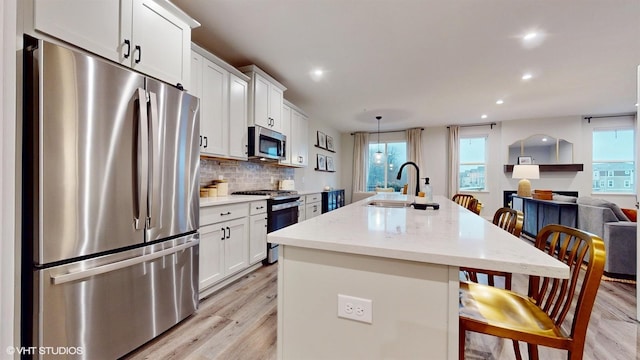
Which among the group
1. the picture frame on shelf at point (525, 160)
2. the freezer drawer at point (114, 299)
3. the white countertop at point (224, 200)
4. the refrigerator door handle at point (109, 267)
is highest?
the picture frame on shelf at point (525, 160)

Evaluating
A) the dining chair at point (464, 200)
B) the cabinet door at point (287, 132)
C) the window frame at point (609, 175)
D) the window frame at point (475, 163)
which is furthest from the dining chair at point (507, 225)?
the window frame at point (609, 175)

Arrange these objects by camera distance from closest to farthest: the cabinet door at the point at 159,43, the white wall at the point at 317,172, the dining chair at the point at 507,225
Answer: the dining chair at the point at 507,225 < the cabinet door at the point at 159,43 < the white wall at the point at 317,172

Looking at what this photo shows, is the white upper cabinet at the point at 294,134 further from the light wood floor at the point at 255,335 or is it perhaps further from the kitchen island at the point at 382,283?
the kitchen island at the point at 382,283

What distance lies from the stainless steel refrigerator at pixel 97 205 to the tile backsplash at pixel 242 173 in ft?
3.75

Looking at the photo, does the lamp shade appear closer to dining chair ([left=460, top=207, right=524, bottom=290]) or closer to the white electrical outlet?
dining chair ([left=460, top=207, right=524, bottom=290])

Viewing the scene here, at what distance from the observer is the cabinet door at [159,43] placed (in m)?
1.69

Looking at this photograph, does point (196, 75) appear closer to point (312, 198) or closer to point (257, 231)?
point (257, 231)

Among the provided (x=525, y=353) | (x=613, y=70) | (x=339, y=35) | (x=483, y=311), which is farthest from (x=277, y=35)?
(x=613, y=70)

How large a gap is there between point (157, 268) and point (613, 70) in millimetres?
5537

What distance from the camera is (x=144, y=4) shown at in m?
1.74

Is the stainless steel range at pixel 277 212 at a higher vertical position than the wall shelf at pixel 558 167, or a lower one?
lower

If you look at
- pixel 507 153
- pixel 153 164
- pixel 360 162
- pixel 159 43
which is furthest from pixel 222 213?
pixel 507 153

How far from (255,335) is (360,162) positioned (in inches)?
241

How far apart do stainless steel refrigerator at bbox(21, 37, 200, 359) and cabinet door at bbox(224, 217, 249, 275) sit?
633 mm
